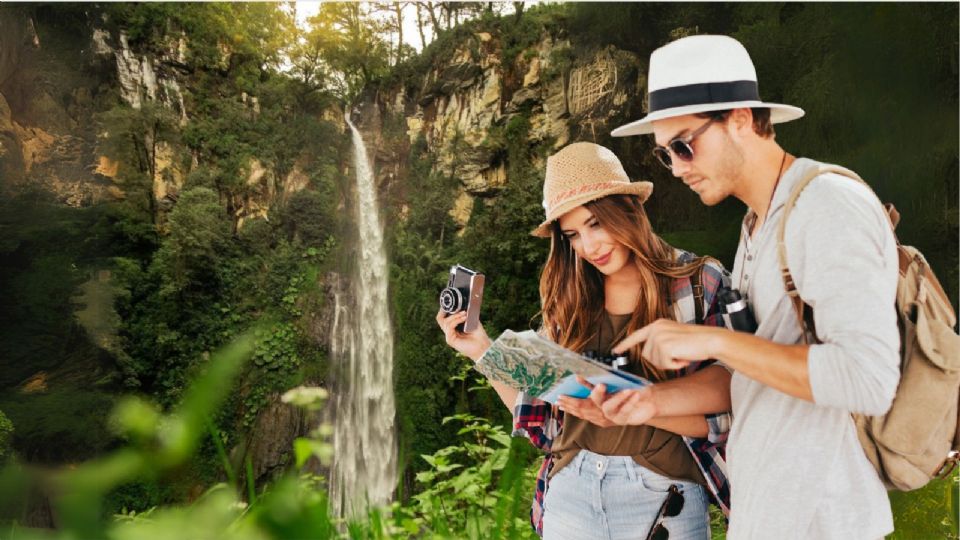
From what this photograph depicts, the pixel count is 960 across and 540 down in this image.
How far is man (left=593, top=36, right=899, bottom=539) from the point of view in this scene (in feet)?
2.23

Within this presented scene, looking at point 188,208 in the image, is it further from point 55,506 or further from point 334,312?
point 55,506

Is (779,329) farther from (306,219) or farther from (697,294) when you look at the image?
(306,219)

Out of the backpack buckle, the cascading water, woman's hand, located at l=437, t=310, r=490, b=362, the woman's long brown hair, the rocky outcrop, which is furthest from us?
the cascading water

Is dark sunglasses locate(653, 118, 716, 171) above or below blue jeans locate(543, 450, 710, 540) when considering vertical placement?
above

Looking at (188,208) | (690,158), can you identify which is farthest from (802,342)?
(188,208)

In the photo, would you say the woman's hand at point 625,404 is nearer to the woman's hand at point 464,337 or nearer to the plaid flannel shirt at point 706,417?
the plaid flannel shirt at point 706,417

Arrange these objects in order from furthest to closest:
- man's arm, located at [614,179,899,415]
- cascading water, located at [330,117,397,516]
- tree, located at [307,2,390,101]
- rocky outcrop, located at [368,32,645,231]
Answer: tree, located at [307,2,390,101]
cascading water, located at [330,117,397,516]
rocky outcrop, located at [368,32,645,231]
man's arm, located at [614,179,899,415]

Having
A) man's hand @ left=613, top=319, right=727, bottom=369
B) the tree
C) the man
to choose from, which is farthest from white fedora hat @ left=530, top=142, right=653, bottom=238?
the tree

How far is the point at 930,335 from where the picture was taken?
28.5 inches

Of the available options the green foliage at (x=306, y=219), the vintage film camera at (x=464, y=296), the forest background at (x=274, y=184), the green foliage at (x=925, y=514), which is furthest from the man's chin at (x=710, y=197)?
the green foliage at (x=306, y=219)

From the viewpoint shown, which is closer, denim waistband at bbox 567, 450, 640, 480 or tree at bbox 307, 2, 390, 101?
denim waistband at bbox 567, 450, 640, 480

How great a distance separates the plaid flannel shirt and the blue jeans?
0.04 metres

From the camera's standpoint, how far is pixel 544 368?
912 millimetres

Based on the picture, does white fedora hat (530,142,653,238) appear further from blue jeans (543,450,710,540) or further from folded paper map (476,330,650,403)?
blue jeans (543,450,710,540)
